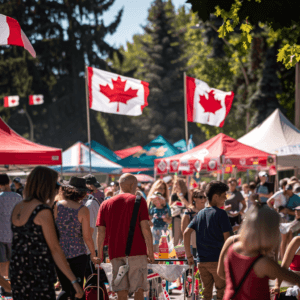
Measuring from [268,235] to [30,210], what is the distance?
1807 millimetres

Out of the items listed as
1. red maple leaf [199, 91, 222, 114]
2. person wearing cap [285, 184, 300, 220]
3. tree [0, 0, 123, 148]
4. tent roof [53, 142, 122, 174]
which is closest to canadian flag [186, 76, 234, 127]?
red maple leaf [199, 91, 222, 114]

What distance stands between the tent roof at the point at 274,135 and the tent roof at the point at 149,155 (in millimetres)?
3405

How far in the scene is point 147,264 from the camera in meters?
6.21

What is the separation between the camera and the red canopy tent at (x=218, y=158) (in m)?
14.0

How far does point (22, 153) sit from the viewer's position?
985 centimetres

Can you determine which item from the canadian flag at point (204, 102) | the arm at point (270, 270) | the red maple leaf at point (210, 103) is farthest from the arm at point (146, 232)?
the red maple leaf at point (210, 103)

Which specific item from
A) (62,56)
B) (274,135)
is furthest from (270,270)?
(62,56)

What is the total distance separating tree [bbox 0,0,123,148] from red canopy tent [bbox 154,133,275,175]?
2367 cm

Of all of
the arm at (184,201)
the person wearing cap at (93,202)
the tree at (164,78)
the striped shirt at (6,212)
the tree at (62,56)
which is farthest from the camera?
the tree at (164,78)

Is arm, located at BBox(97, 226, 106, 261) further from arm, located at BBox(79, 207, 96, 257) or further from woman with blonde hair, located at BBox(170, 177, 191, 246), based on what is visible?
woman with blonde hair, located at BBox(170, 177, 191, 246)

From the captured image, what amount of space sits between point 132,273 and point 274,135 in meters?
14.1

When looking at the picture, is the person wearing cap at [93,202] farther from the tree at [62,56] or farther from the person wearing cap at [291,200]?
the tree at [62,56]

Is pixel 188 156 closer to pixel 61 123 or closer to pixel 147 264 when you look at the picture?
pixel 147 264

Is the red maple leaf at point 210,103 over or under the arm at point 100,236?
over
